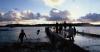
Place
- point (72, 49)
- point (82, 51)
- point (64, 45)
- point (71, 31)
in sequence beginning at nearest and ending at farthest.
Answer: point (82, 51) < point (72, 49) < point (64, 45) < point (71, 31)

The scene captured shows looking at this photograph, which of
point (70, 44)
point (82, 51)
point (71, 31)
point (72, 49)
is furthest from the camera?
point (71, 31)

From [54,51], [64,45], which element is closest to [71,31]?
[64,45]

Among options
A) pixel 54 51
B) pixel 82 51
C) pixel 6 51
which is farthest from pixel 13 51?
pixel 82 51

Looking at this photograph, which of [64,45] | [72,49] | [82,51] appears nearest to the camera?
[82,51]

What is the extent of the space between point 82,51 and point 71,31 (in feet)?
30.3

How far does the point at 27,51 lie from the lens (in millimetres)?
24938

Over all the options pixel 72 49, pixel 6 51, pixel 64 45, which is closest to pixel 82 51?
pixel 72 49

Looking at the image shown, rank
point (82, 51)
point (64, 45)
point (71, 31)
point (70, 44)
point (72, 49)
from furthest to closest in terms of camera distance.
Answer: point (71, 31) → point (64, 45) → point (70, 44) → point (72, 49) → point (82, 51)

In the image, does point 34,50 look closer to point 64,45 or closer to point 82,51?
point 64,45

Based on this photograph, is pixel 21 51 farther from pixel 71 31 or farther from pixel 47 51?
pixel 71 31

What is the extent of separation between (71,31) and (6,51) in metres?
9.08

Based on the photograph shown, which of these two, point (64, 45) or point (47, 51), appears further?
point (64, 45)

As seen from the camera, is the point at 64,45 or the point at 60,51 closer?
the point at 60,51

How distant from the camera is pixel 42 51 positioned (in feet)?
82.8
